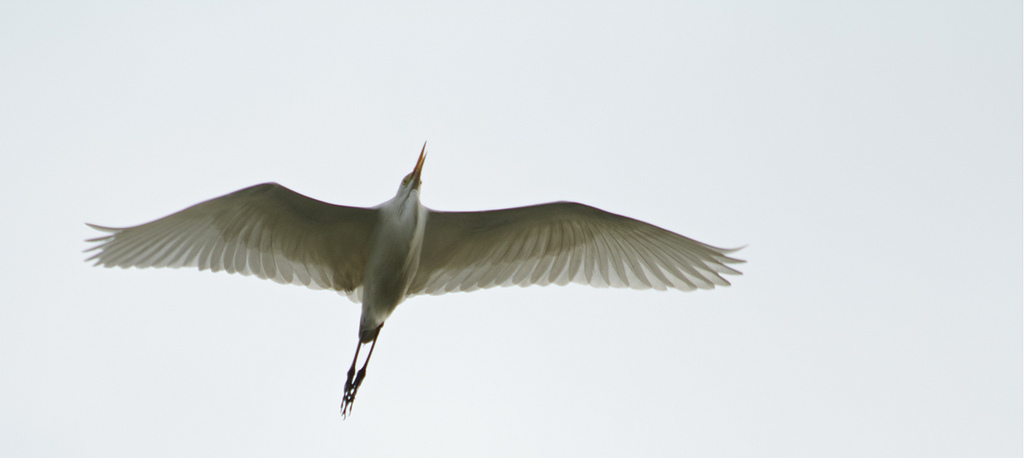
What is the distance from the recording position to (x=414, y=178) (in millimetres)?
6895

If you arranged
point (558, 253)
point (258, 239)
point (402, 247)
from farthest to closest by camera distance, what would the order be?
point (558, 253), point (258, 239), point (402, 247)

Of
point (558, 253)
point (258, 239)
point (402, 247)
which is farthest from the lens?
point (558, 253)

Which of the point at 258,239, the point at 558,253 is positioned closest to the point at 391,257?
the point at 258,239

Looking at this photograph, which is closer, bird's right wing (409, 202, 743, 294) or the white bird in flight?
the white bird in flight

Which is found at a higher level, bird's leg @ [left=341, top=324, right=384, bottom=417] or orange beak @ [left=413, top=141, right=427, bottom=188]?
orange beak @ [left=413, top=141, right=427, bottom=188]

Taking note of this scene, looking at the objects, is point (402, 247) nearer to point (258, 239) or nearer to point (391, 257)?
point (391, 257)

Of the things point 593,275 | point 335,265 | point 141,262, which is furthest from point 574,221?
point 141,262

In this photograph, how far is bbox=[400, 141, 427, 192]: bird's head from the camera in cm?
685

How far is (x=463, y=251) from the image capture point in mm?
7062

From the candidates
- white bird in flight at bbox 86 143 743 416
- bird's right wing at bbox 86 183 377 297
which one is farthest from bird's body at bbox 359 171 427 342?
bird's right wing at bbox 86 183 377 297

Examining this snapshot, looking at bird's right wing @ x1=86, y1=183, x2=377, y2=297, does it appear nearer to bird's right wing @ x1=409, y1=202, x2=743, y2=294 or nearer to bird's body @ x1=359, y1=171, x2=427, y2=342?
bird's body @ x1=359, y1=171, x2=427, y2=342

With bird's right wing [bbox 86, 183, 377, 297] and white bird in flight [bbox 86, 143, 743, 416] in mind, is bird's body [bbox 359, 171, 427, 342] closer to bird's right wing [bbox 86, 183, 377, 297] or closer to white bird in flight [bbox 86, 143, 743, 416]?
white bird in flight [bbox 86, 143, 743, 416]

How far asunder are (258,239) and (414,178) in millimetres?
1410

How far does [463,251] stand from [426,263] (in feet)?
1.14
